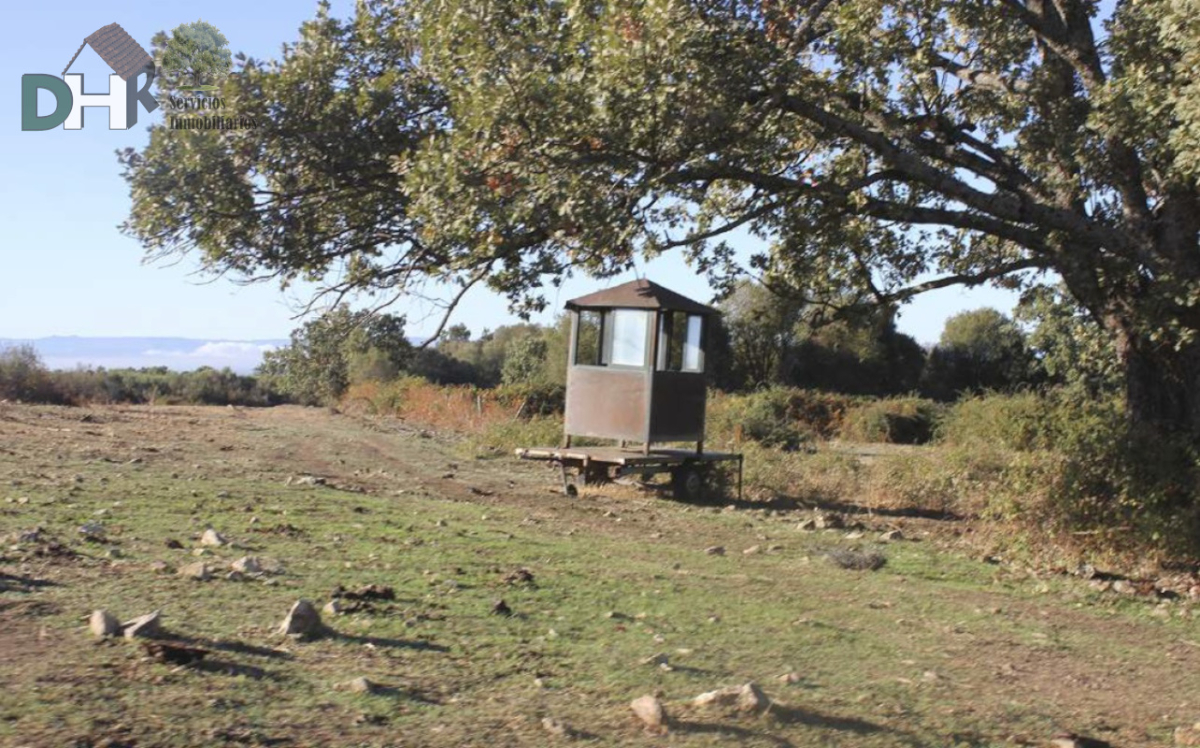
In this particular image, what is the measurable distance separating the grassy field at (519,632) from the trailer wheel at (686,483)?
375cm

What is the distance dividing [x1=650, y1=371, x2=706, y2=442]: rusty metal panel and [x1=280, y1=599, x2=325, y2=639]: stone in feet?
35.7

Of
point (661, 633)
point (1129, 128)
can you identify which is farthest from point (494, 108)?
point (1129, 128)

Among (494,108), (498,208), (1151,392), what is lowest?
(1151,392)

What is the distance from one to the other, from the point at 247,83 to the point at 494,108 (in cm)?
278

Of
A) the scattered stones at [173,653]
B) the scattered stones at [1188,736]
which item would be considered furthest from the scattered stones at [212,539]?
the scattered stones at [1188,736]

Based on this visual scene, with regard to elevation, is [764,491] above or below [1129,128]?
below

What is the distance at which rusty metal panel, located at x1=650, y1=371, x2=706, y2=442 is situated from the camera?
17.1 meters

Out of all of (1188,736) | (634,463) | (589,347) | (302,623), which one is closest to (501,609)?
(302,623)

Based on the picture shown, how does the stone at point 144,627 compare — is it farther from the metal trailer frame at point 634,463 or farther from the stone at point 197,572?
the metal trailer frame at point 634,463

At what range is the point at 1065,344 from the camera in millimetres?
23906

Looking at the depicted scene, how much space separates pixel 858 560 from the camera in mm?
11195

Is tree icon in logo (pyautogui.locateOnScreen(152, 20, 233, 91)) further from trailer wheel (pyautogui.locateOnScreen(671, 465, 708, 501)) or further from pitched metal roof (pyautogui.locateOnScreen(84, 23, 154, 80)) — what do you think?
trailer wheel (pyautogui.locateOnScreen(671, 465, 708, 501))

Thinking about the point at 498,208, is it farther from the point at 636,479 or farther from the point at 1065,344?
the point at 1065,344

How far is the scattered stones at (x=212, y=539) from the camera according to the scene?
857 cm
